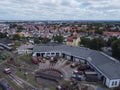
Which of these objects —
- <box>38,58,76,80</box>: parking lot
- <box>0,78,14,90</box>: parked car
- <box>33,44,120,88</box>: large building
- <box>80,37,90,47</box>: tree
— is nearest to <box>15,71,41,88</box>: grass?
<box>0,78,14,90</box>: parked car

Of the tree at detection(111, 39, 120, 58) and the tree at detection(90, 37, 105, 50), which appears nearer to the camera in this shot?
the tree at detection(111, 39, 120, 58)

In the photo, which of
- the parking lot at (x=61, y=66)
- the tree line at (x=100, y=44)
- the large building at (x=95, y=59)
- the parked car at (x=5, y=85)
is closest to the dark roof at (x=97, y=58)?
the large building at (x=95, y=59)

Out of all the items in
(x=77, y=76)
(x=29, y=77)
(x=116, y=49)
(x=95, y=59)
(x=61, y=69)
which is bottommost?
(x=29, y=77)

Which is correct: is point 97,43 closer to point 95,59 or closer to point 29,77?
point 95,59

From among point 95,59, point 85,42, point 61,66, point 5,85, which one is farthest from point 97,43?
point 5,85

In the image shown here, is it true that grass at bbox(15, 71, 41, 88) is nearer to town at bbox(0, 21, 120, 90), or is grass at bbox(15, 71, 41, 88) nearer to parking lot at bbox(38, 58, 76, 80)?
town at bbox(0, 21, 120, 90)

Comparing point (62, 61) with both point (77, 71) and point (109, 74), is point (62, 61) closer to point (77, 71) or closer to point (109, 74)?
point (77, 71)

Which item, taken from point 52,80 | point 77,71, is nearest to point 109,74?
point 77,71
